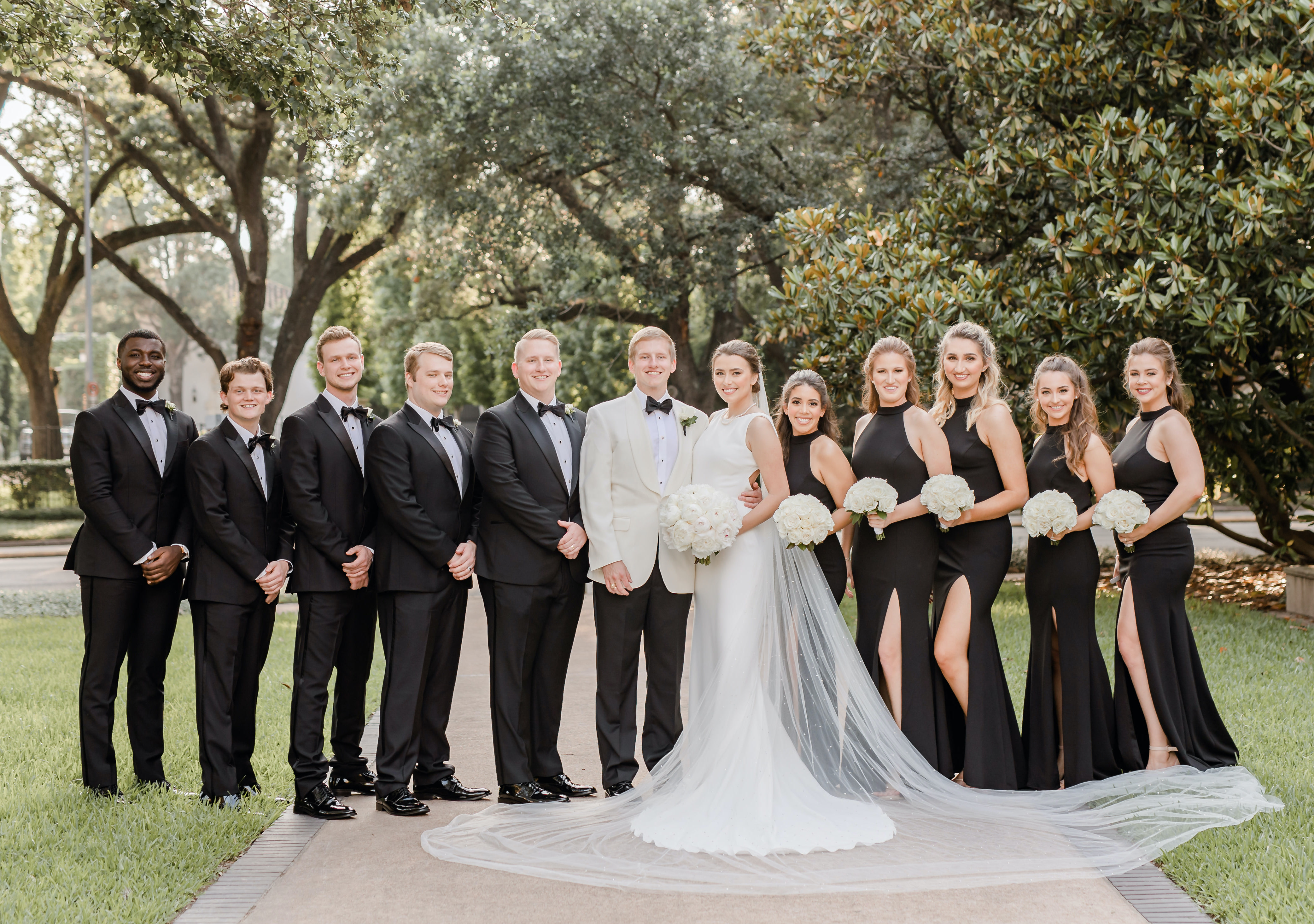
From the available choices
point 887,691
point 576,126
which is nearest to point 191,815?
point 887,691

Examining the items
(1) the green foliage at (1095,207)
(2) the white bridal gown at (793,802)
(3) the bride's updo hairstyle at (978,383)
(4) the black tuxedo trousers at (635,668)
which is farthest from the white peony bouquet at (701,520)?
(1) the green foliage at (1095,207)

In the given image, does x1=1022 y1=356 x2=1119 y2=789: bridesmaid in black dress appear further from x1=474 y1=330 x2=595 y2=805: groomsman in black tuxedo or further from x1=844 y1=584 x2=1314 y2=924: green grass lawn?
x1=474 y1=330 x2=595 y2=805: groomsman in black tuxedo

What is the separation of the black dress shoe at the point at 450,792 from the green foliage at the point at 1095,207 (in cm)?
633

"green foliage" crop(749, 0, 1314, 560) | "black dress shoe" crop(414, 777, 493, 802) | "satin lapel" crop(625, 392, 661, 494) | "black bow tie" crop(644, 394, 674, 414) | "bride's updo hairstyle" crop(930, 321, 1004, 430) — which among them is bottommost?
"black dress shoe" crop(414, 777, 493, 802)

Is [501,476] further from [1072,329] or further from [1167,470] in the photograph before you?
[1072,329]

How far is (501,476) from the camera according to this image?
5.36 m

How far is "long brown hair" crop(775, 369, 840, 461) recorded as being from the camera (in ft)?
18.3

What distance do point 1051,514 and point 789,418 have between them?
55.3 inches

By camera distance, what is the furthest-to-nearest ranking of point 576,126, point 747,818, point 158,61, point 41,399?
point 41,399, point 576,126, point 158,61, point 747,818

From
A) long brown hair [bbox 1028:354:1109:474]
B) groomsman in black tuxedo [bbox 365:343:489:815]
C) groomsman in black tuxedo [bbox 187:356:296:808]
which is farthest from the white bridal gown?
groomsman in black tuxedo [bbox 187:356:296:808]

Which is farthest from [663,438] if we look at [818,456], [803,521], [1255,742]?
[1255,742]

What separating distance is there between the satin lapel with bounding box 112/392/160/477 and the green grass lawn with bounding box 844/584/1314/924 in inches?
199

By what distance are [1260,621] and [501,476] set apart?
870 centimetres

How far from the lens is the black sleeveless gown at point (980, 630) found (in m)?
5.32
